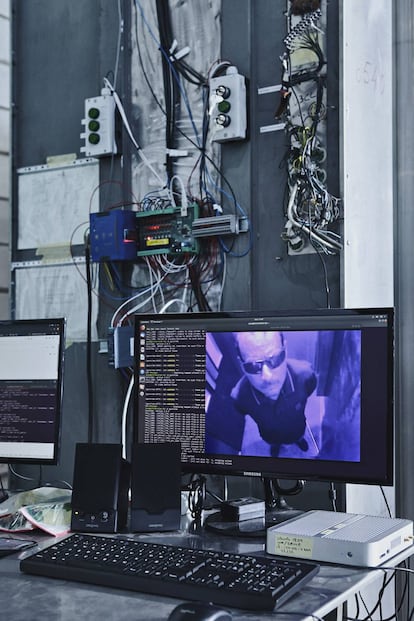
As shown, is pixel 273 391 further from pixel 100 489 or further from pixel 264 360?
pixel 100 489

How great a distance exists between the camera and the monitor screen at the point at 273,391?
1.85 metres

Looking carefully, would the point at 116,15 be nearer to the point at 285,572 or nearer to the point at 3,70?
the point at 3,70

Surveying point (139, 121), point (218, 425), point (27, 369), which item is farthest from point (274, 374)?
point (139, 121)

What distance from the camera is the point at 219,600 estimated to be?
1.37 m

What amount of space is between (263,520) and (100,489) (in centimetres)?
42

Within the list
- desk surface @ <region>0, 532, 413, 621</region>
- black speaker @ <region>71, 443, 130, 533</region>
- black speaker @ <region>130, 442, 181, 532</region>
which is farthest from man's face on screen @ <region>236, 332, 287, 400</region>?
desk surface @ <region>0, 532, 413, 621</region>

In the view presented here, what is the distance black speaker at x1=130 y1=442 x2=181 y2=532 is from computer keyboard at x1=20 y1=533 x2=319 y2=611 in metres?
0.23

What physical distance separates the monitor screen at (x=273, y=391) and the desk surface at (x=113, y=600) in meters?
0.35

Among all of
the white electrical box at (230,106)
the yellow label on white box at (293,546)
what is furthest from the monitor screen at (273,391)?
the white electrical box at (230,106)

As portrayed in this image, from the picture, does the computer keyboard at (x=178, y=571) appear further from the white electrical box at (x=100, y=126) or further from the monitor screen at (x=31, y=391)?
the white electrical box at (x=100, y=126)

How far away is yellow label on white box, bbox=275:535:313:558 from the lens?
1634 millimetres

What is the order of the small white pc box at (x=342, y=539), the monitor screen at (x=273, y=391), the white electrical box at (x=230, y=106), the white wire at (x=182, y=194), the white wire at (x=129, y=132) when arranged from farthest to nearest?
1. the white wire at (x=129, y=132)
2. the white wire at (x=182, y=194)
3. the white electrical box at (x=230, y=106)
4. the monitor screen at (x=273, y=391)
5. the small white pc box at (x=342, y=539)

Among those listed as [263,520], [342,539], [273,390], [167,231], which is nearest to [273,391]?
[273,390]

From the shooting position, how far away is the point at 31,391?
7.34 feet
